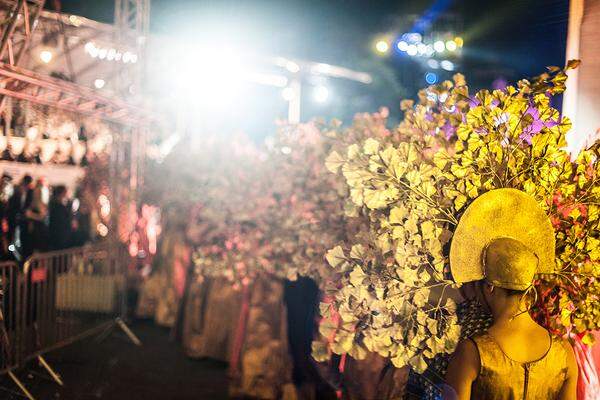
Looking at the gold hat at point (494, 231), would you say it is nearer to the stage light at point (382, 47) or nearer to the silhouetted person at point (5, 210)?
the silhouetted person at point (5, 210)

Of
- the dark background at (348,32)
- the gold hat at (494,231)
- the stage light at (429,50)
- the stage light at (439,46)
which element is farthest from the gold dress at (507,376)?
the stage light at (429,50)

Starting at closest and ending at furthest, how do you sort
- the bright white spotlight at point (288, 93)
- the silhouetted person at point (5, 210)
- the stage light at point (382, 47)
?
the silhouetted person at point (5, 210)
the stage light at point (382, 47)
the bright white spotlight at point (288, 93)

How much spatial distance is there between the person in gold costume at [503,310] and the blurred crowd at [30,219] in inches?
308

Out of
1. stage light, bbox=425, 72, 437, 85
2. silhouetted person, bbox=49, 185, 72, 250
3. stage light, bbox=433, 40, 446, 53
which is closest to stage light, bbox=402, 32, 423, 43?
stage light, bbox=433, 40, 446, 53

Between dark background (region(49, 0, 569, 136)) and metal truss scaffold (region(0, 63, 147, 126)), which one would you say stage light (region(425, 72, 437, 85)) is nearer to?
dark background (region(49, 0, 569, 136))

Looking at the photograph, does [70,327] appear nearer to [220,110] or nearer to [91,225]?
[91,225]

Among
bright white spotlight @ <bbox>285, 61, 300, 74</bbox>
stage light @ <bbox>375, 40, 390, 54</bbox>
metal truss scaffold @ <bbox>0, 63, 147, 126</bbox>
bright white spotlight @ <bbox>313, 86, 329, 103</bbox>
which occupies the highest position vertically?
stage light @ <bbox>375, 40, 390, 54</bbox>

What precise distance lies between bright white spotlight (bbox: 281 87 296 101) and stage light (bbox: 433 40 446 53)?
5.18 m

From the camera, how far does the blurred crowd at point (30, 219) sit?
30.7 feet

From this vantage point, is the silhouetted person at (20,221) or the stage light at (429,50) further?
the stage light at (429,50)

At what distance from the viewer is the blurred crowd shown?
9359mm

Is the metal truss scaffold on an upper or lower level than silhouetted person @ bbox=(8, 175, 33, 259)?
upper

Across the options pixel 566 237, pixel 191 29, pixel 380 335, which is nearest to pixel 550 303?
pixel 566 237

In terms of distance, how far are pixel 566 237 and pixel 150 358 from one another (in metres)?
7.35
